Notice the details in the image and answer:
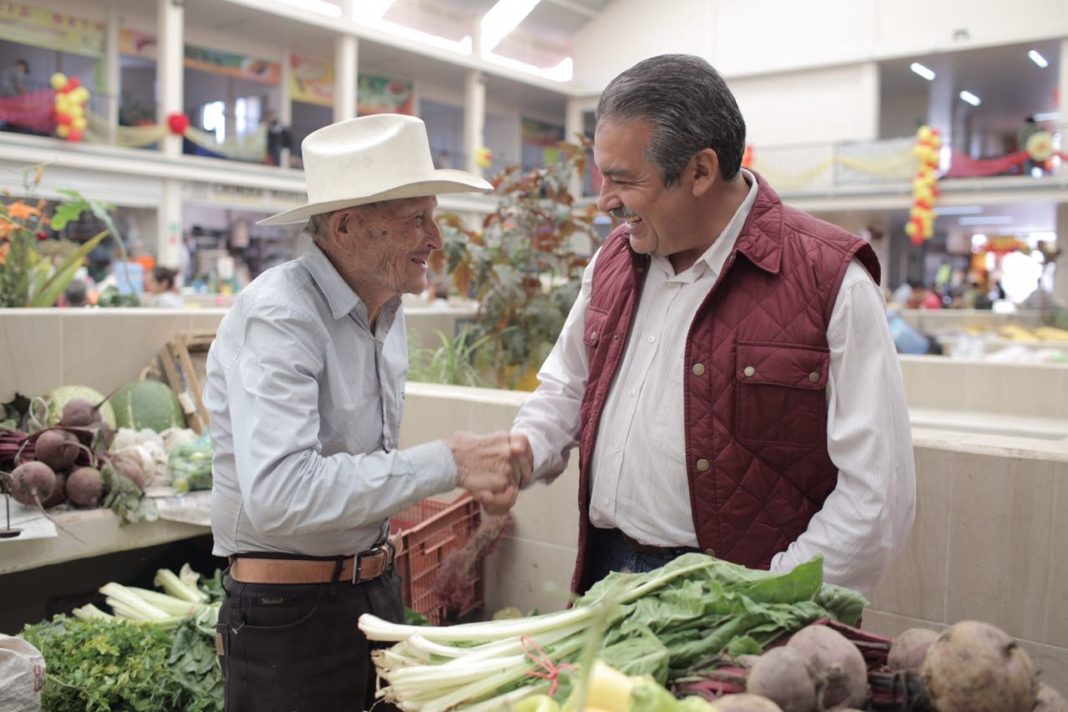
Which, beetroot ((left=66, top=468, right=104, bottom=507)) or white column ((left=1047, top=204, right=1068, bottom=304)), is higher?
white column ((left=1047, top=204, right=1068, bottom=304))

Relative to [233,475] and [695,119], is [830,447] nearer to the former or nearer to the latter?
[695,119]

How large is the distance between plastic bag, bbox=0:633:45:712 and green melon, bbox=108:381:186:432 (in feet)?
7.31

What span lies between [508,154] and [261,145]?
35.9 feet

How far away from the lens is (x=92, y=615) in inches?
135

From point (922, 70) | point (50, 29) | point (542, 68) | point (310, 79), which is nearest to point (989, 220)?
point (922, 70)

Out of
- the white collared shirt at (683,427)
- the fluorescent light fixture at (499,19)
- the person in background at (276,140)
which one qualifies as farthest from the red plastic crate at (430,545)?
the fluorescent light fixture at (499,19)

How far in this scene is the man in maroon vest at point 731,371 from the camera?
6.33ft

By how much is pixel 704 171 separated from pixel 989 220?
31.3 m

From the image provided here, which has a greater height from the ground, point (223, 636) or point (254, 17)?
point (254, 17)

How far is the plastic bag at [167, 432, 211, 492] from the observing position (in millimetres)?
3893

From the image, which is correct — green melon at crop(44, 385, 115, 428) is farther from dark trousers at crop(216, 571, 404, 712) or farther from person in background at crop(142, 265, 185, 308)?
person in background at crop(142, 265, 185, 308)

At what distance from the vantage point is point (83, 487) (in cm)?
356

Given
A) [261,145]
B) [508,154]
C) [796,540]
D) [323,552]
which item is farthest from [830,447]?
[508,154]

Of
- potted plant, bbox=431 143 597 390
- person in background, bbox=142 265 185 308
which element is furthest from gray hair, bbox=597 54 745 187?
person in background, bbox=142 265 185 308
